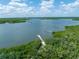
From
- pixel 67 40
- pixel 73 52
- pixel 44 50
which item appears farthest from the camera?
pixel 67 40

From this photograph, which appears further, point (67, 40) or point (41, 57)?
point (67, 40)

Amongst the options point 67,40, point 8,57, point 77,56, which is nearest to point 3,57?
point 8,57

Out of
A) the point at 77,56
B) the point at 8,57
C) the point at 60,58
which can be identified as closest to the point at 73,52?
the point at 77,56

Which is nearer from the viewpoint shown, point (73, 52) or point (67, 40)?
point (73, 52)

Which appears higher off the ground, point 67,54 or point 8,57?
point 67,54

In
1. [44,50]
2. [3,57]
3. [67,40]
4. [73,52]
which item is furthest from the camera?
[3,57]

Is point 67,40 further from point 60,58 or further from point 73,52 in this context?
point 60,58

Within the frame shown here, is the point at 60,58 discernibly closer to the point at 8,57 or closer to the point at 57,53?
the point at 57,53

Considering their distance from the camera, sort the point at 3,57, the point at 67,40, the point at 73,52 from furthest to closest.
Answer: the point at 3,57, the point at 67,40, the point at 73,52

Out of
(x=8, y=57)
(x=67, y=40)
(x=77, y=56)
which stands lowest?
(x=8, y=57)
